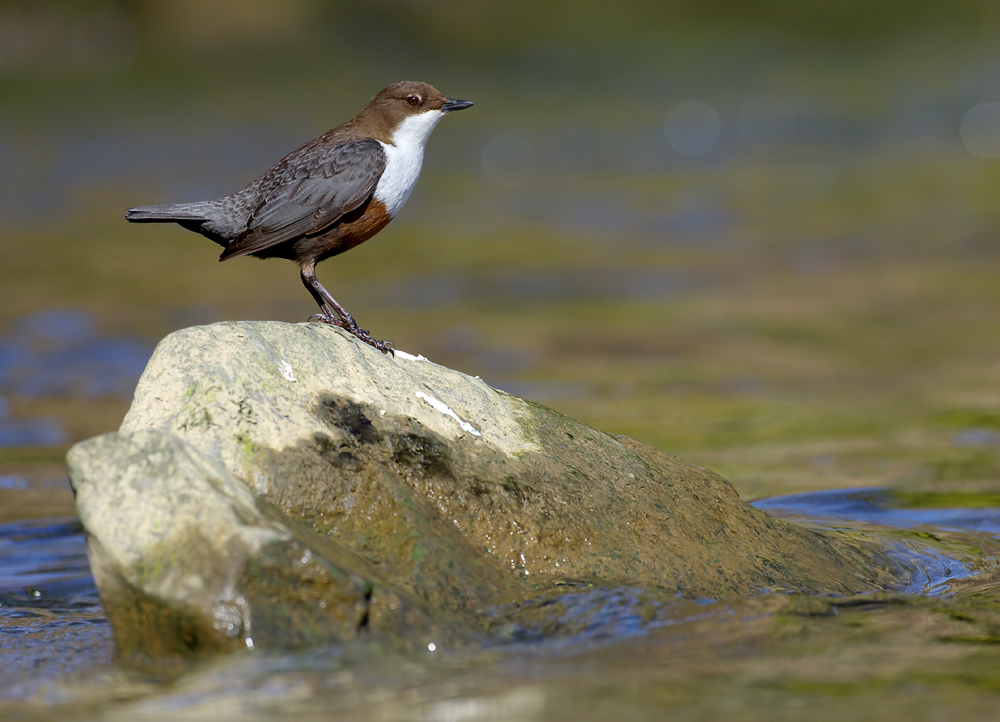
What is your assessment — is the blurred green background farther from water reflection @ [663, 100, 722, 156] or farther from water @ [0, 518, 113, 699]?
water @ [0, 518, 113, 699]

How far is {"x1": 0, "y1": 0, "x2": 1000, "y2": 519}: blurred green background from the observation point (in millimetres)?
7633

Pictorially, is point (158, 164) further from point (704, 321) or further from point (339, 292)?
point (704, 321)

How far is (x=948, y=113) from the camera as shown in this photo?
24.1m

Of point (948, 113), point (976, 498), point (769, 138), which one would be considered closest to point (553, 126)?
point (769, 138)

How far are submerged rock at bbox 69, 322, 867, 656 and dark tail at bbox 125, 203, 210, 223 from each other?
0.91m

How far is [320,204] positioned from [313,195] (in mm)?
46

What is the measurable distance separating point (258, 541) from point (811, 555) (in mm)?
1947

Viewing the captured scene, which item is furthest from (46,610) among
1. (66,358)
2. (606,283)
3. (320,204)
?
(606,283)

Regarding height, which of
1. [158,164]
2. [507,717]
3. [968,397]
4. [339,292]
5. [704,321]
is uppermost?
[158,164]

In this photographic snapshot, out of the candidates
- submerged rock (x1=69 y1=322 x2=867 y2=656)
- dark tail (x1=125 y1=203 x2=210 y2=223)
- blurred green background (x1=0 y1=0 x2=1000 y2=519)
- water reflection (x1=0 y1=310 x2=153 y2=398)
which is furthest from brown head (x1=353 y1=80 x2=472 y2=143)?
water reflection (x1=0 y1=310 x2=153 y2=398)

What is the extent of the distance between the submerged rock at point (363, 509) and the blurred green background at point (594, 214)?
1.89 metres

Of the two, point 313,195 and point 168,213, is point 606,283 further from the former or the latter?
point 168,213

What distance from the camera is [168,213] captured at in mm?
4578

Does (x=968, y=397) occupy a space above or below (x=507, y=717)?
above
